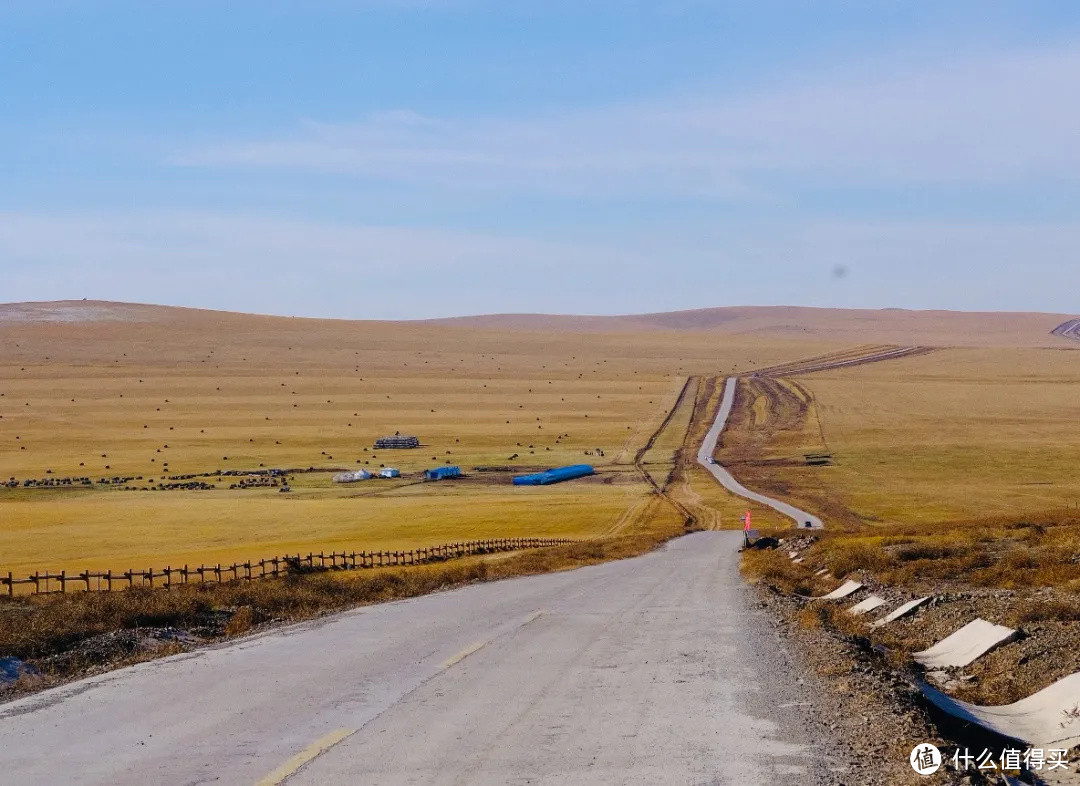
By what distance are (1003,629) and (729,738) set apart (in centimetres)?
622

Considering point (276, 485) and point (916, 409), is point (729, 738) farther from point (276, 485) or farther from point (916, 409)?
point (916, 409)

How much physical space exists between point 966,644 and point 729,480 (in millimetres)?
72075

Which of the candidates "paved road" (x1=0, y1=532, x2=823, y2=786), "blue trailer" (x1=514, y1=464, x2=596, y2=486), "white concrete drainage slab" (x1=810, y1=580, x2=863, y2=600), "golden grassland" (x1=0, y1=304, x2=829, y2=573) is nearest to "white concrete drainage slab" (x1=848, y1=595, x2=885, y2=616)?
"white concrete drainage slab" (x1=810, y1=580, x2=863, y2=600)

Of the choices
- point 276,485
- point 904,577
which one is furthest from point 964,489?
point 904,577

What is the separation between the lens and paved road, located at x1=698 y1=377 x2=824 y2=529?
6600 centimetres

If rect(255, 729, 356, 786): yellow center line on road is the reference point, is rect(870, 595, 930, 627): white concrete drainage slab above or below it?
below

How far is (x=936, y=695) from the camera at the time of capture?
12.8m

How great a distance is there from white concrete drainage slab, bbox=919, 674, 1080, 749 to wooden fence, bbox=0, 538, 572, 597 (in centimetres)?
2283

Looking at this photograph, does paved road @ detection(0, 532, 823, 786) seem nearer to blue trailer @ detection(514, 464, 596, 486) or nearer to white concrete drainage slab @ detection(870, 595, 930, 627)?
white concrete drainage slab @ detection(870, 595, 930, 627)

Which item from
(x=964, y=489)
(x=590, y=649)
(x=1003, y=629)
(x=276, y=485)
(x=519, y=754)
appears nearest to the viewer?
(x=519, y=754)

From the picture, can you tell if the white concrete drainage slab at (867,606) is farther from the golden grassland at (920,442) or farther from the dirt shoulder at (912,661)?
the golden grassland at (920,442)

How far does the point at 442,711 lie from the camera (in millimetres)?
11844

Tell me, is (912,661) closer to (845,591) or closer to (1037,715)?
(1037,715)

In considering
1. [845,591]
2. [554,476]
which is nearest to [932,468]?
[554,476]
